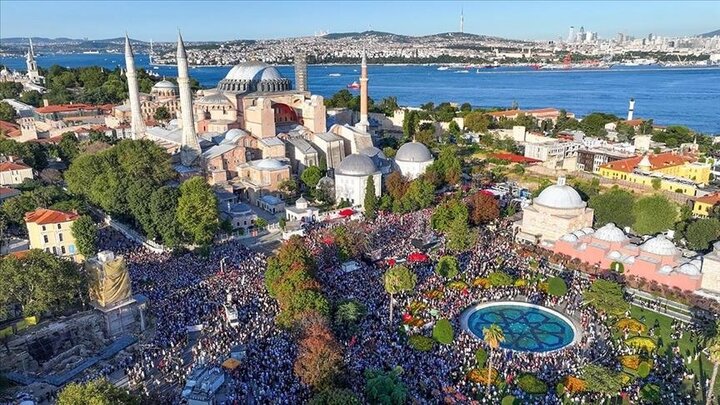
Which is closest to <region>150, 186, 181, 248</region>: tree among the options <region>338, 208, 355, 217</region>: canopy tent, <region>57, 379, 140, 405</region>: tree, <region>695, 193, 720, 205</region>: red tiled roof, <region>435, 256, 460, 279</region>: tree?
<region>338, 208, 355, 217</region>: canopy tent

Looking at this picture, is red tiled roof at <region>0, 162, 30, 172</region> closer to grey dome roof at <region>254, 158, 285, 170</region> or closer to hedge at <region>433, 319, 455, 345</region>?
grey dome roof at <region>254, 158, 285, 170</region>

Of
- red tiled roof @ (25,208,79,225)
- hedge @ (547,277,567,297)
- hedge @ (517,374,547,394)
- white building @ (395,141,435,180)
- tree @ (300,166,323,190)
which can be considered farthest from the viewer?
white building @ (395,141,435,180)

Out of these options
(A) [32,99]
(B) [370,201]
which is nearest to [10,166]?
(B) [370,201]

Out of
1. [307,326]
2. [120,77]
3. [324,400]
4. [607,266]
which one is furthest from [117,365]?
[120,77]

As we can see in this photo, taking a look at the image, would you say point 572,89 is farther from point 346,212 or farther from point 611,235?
point 611,235

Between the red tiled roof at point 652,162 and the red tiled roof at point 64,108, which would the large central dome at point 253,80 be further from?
the red tiled roof at point 652,162

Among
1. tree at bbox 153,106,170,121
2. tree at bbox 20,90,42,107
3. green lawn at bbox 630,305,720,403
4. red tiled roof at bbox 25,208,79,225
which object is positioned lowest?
green lawn at bbox 630,305,720,403

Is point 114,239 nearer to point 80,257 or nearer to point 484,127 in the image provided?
point 80,257
